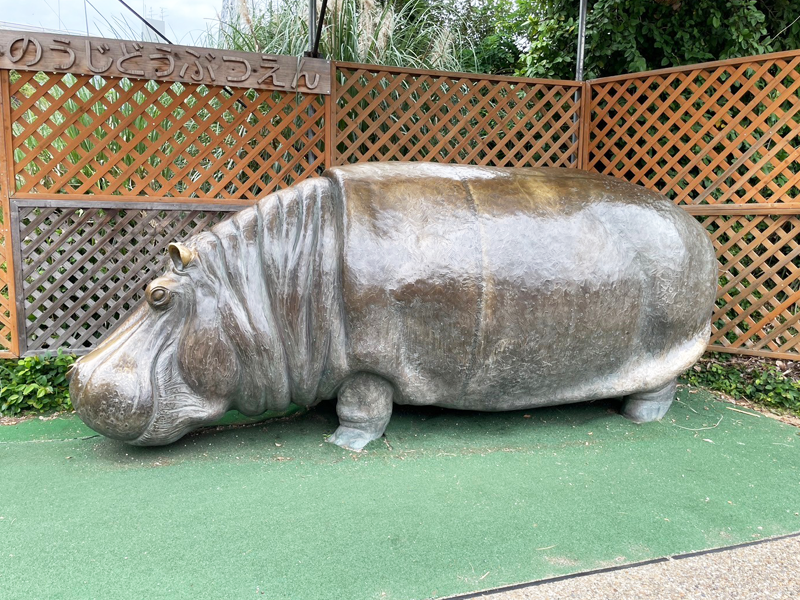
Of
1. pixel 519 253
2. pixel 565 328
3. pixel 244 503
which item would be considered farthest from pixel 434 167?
pixel 244 503

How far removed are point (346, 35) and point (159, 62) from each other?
6.85 feet

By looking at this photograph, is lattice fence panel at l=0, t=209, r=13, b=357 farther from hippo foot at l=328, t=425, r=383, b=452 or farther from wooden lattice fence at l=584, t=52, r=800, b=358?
wooden lattice fence at l=584, t=52, r=800, b=358

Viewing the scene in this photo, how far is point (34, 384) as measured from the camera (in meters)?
3.40

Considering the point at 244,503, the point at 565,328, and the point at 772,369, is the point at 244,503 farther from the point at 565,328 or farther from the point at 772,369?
the point at 772,369

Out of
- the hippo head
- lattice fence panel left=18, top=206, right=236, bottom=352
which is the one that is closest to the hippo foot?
the hippo head

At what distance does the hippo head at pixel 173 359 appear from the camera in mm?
2441

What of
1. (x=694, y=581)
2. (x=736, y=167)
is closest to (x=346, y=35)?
(x=736, y=167)

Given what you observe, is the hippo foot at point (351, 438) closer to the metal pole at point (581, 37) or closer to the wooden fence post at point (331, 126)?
the wooden fence post at point (331, 126)

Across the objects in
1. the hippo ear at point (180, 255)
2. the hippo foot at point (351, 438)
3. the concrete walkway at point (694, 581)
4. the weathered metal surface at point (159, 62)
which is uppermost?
the weathered metal surface at point (159, 62)

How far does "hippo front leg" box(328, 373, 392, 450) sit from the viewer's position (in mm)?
2805

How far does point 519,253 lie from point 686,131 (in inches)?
89.1

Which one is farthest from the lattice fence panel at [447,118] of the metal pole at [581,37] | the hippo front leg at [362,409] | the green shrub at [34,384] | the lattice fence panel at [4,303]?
the green shrub at [34,384]

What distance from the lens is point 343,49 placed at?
16.6 ft

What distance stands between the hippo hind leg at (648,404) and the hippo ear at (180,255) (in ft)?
8.38
